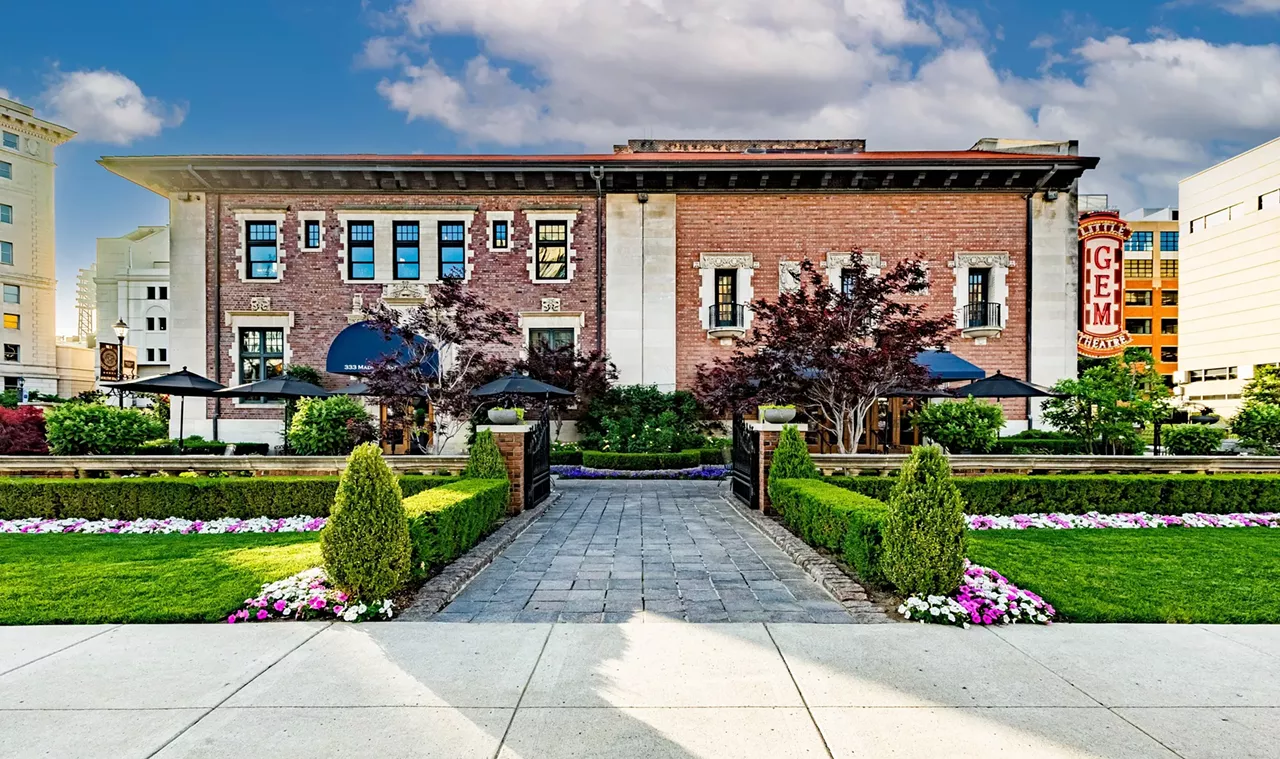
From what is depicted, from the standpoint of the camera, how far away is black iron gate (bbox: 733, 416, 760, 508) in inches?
464

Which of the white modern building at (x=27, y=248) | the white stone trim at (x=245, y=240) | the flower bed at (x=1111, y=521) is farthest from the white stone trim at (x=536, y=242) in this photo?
the white modern building at (x=27, y=248)

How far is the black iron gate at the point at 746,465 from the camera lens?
1177 centimetres

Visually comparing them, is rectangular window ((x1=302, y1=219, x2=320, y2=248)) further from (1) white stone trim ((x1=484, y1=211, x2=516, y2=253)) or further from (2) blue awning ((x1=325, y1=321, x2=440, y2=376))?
(1) white stone trim ((x1=484, y1=211, x2=516, y2=253))

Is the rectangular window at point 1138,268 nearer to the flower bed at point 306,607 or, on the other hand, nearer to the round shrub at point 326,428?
the round shrub at point 326,428

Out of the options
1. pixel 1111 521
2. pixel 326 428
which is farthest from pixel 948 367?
pixel 326 428

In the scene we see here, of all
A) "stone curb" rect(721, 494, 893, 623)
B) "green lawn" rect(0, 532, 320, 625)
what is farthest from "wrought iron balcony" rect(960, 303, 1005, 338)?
"green lawn" rect(0, 532, 320, 625)

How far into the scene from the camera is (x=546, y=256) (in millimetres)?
22828

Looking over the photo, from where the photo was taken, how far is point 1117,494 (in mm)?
10914

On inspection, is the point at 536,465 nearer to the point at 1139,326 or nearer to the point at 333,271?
the point at 333,271

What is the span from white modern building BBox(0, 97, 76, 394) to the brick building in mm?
47438

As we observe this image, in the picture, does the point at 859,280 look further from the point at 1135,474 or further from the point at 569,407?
the point at 569,407

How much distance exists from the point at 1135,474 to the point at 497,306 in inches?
717

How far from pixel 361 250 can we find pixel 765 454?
17490 millimetres

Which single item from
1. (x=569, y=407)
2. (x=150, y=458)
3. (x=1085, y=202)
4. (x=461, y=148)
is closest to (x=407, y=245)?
(x=461, y=148)
